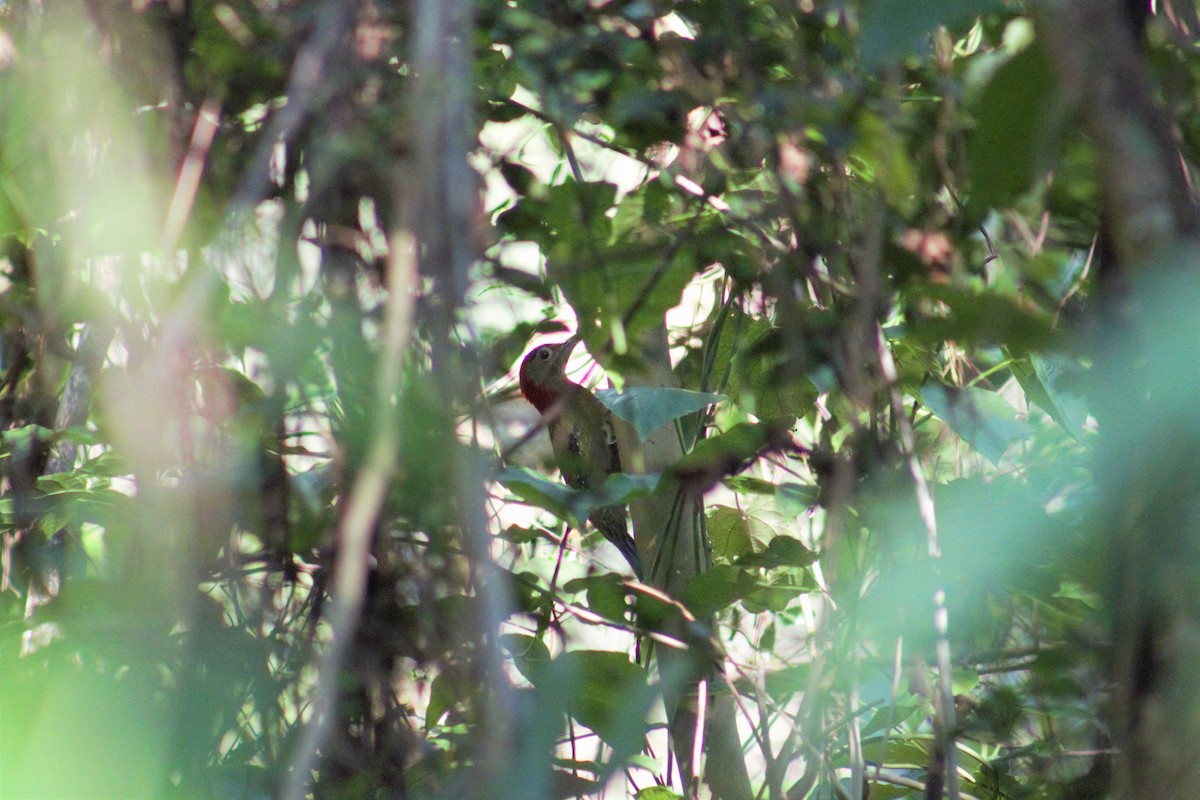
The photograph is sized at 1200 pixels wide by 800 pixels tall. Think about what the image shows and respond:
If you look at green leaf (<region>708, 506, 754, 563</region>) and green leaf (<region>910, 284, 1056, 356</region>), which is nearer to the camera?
green leaf (<region>910, 284, 1056, 356</region>)

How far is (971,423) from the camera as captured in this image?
1.29 m

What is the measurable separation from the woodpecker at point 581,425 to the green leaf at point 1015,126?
151 cm

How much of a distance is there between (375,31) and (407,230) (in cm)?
39

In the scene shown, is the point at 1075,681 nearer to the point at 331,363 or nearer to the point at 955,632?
the point at 955,632

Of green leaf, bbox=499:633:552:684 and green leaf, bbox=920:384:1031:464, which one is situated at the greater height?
green leaf, bbox=920:384:1031:464

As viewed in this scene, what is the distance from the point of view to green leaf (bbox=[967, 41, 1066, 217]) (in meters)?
0.56

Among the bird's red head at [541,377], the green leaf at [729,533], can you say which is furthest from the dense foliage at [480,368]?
the bird's red head at [541,377]

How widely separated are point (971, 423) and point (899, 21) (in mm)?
821

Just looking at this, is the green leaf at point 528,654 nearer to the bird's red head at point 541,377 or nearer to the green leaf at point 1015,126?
the green leaf at point 1015,126

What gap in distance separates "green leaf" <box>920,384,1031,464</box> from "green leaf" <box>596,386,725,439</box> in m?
0.29

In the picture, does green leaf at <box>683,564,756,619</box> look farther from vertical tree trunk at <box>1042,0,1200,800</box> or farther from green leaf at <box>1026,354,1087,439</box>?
vertical tree trunk at <box>1042,0,1200,800</box>

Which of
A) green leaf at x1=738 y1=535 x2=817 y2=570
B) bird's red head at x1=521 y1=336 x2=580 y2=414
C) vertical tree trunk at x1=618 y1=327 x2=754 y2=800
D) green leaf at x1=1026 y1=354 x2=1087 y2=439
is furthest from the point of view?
bird's red head at x1=521 y1=336 x2=580 y2=414

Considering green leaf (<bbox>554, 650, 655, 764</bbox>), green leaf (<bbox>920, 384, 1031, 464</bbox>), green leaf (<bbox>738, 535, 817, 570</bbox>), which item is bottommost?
green leaf (<bbox>554, 650, 655, 764</bbox>)

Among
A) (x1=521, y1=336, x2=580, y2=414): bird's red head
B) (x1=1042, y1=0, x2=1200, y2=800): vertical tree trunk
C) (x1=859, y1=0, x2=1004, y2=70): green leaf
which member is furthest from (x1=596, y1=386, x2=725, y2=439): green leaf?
(x1=521, y1=336, x2=580, y2=414): bird's red head
